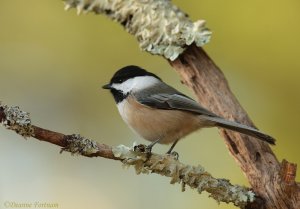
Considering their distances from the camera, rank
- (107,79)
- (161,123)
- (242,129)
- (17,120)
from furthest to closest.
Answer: (107,79) → (161,123) → (242,129) → (17,120)

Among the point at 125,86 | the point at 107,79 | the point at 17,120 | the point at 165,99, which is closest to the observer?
the point at 17,120

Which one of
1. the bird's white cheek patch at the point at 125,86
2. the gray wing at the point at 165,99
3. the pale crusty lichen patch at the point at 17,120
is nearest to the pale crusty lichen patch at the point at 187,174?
the pale crusty lichen patch at the point at 17,120

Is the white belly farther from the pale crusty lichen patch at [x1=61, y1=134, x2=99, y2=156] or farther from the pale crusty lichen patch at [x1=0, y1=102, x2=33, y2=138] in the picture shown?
the pale crusty lichen patch at [x1=0, y1=102, x2=33, y2=138]

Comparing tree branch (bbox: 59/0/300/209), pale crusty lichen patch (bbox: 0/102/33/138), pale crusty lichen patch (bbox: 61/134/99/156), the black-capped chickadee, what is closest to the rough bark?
tree branch (bbox: 59/0/300/209)

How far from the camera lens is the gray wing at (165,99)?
2.68m

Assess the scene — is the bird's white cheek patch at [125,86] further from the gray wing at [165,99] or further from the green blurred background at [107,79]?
the green blurred background at [107,79]

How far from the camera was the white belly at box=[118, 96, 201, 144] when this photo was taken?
8.77 ft

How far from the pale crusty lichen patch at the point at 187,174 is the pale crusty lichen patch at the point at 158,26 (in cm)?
64

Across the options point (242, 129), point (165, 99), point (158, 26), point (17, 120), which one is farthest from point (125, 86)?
point (17, 120)

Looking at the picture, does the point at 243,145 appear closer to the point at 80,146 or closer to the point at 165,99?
the point at 165,99

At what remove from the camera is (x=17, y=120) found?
1.86 m

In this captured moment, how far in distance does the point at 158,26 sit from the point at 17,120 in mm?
973

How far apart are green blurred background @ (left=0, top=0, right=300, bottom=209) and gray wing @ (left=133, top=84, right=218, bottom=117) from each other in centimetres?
82

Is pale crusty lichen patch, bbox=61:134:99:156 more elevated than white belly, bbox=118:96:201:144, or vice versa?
white belly, bbox=118:96:201:144
